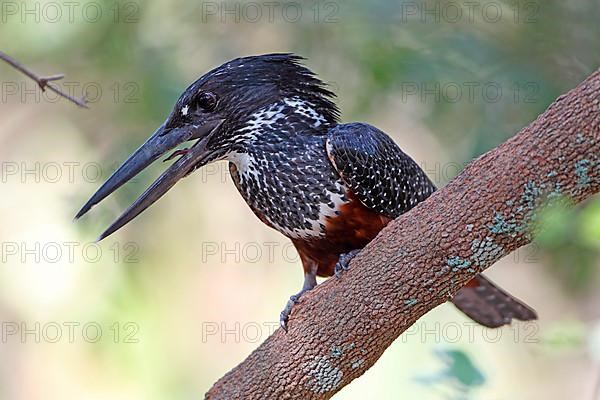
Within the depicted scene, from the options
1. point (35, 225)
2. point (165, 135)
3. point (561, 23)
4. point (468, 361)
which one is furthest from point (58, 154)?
point (468, 361)

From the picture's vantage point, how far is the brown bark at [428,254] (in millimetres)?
2225

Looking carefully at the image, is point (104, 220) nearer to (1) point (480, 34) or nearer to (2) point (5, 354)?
(1) point (480, 34)

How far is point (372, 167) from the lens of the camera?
2.99 m

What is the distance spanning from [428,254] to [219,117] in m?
0.89

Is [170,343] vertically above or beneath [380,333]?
above

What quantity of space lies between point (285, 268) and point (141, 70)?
6.35 ft

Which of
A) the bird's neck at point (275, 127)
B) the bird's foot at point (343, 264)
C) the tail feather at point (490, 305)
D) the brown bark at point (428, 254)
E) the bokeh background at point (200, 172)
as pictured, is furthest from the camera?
the bokeh background at point (200, 172)

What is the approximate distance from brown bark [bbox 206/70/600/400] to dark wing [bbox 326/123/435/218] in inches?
15.9

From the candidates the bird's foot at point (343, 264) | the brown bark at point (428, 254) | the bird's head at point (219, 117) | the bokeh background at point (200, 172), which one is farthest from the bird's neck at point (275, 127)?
the bokeh background at point (200, 172)

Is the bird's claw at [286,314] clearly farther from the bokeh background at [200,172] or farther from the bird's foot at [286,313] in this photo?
the bokeh background at [200,172]

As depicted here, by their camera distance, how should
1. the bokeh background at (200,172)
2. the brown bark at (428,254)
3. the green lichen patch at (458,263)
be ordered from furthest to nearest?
the bokeh background at (200,172) < the green lichen patch at (458,263) < the brown bark at (428,254)

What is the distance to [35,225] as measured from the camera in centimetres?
479

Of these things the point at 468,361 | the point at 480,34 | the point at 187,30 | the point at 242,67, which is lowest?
the point at 468,361

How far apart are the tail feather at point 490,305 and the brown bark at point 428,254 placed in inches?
34.8
